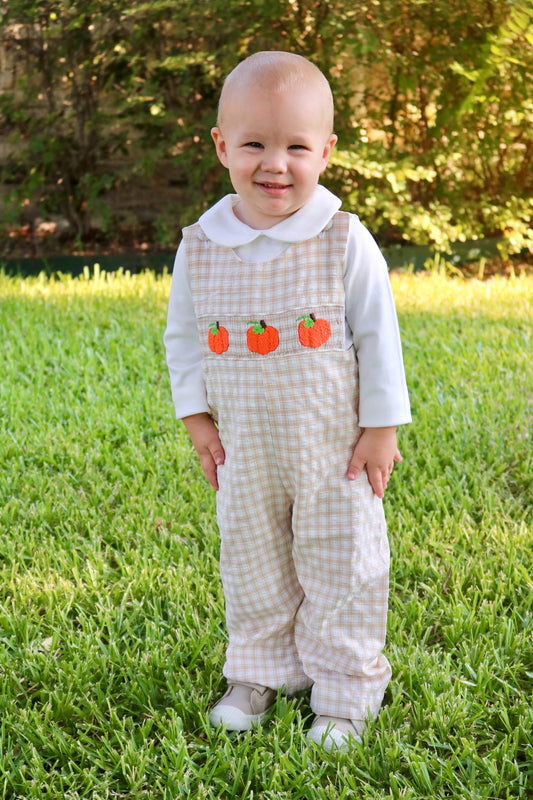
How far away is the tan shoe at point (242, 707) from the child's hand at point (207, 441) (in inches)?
18.7

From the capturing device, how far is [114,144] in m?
6.36

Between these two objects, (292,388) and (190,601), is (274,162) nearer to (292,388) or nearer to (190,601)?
(292,388)

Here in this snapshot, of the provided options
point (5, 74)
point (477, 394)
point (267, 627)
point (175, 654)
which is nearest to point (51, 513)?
point (175, 654)

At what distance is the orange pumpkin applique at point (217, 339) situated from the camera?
1.64 metres

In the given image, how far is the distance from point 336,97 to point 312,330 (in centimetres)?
457

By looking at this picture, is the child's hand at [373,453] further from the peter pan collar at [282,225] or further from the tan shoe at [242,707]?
the tan shoe at [242,707]

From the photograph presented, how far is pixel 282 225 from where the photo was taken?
1.61 meters

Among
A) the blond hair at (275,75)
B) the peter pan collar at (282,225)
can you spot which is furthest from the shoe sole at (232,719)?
the blond hair at (275,75)

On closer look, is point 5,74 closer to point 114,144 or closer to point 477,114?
point 114,144

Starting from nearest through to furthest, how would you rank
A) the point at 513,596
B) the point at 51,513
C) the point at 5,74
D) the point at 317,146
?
the point at 317,146
the point at 513,596
the point at 51,513
the point at 5,74

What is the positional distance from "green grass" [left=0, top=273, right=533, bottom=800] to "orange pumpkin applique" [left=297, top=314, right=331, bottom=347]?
83 cm

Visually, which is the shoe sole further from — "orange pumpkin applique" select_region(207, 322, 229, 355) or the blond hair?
the blond hair

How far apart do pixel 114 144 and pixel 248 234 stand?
16.9 ft

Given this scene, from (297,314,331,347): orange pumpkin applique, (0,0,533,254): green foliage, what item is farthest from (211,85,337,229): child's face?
(0,0,533,254): green foliage
